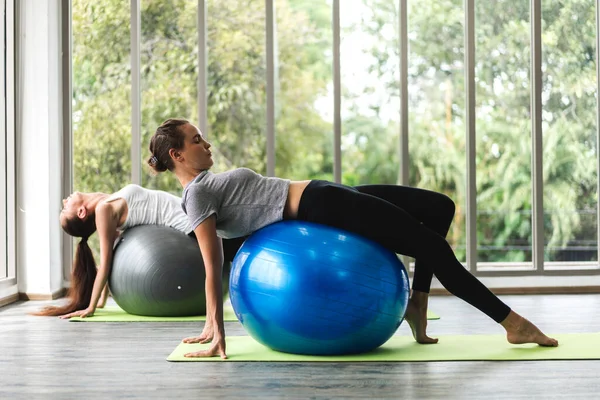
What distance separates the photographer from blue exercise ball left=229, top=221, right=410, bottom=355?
2.67 meters

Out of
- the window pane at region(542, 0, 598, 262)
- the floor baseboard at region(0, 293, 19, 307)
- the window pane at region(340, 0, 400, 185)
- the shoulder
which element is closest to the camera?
the shoulder

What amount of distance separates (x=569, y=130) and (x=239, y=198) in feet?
10.8

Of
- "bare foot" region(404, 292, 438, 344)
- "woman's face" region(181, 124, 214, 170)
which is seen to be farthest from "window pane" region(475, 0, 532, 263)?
"woman's face" region(181, 124, 214, 170)

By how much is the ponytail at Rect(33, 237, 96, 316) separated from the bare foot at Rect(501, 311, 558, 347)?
2213mm

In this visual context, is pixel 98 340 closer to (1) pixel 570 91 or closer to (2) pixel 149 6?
(2) pixel 149 6

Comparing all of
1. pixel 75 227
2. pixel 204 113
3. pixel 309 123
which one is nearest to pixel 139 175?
pixel 204 113

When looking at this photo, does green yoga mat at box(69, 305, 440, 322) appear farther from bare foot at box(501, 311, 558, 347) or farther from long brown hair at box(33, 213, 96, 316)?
bare foot at box(501, 311, 558, 347)

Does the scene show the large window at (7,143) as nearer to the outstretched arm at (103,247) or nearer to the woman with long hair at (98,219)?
the woman with long hair at (98,219)

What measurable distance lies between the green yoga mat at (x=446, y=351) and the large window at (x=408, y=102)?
82.5 inches

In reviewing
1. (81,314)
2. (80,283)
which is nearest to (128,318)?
(81,314)

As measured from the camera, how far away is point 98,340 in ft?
10.9

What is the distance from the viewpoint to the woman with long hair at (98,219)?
4055mm

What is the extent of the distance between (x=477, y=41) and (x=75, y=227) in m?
2.98

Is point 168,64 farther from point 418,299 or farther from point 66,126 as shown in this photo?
point 418,299
